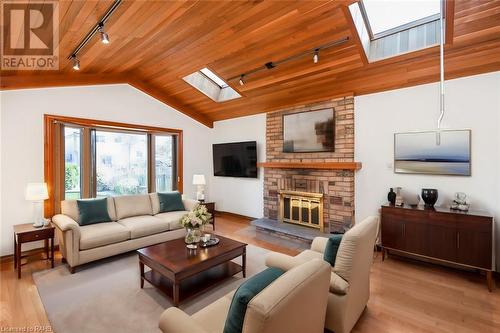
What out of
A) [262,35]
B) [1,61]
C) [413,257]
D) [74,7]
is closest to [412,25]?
Result: [262,35]

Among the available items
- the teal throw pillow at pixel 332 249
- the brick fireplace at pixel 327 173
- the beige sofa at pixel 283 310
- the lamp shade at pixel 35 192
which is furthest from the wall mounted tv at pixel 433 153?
the lamp shade at pixel 35 192

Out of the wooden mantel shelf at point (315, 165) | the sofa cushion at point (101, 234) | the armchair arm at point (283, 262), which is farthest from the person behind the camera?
the wooden mantel shelf at point (315, 165)

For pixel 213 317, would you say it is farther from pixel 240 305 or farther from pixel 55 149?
pixel 55 149

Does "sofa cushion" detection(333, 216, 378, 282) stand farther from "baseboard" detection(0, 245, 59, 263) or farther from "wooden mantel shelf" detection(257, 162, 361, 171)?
"baseboard" detection(0, 245, 59, 263)

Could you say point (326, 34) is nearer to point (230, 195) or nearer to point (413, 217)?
point (413, 217)

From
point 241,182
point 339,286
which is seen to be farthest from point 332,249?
point 241,182

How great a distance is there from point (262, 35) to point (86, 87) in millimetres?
3385

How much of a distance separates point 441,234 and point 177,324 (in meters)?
3.34

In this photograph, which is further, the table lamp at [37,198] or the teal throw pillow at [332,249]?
the table lamp at [37,198]

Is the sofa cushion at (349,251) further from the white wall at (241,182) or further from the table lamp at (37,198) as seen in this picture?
the table lamp at (37,198)

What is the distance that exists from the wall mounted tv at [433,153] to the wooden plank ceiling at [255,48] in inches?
32.6

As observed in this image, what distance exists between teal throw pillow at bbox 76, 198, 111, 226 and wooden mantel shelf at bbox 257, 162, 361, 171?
315 cm

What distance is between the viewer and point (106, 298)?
8.32 feet

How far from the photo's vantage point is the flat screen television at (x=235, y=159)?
223 inches
